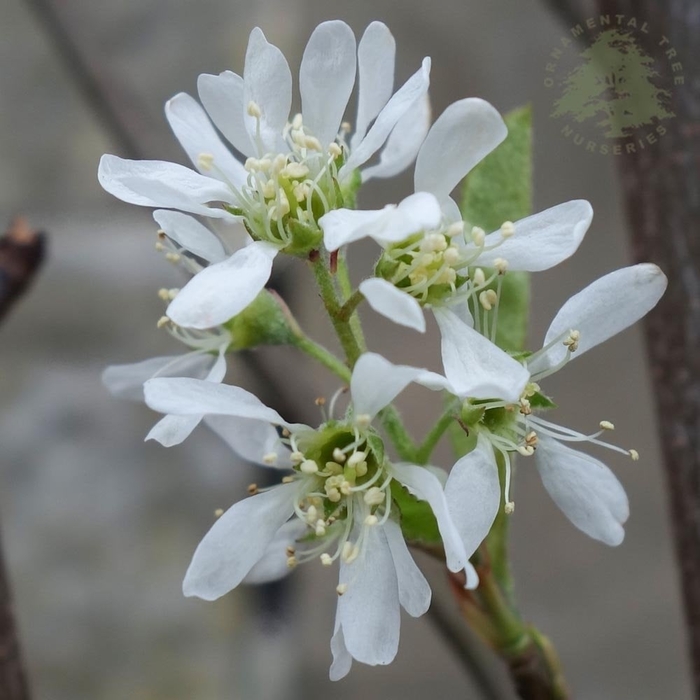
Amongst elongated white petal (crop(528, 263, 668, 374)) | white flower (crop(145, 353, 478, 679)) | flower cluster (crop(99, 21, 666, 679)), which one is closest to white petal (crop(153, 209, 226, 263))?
flower cluster (crop(99, 21, 666, 679))

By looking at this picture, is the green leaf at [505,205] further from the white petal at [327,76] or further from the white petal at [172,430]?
the white petal at [172,430]

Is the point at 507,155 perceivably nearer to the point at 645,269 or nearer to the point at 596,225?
the point at 645,269

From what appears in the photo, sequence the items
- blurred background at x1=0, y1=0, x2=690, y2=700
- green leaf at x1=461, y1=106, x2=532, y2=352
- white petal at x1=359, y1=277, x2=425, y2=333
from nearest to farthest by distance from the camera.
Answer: white petal at x1=359, y1=277, x2=425, y2=333
green leaf at x1=461, y1=106, x2=532, y2=352
blurred background at x1=0, y1=0, x2=690, y2=700

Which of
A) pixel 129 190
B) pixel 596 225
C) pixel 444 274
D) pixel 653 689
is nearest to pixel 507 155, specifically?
pixel 444 274

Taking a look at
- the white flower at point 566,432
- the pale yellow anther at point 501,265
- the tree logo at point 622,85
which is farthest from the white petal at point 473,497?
the tree logo at point 622,85

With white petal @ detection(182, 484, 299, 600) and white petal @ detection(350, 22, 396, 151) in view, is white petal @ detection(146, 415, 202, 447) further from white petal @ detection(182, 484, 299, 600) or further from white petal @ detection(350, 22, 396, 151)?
white petal @ detection(350, 22, 396, 151)

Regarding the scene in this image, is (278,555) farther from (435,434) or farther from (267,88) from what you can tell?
(267,88)
